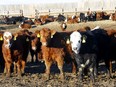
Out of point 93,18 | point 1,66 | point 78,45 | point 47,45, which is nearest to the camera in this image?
point 78,45

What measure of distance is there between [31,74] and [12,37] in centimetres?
158

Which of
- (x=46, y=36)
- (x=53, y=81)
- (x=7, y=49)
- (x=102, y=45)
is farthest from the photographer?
(x=7, y=49)

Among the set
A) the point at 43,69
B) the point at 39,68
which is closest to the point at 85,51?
the point at 43,69

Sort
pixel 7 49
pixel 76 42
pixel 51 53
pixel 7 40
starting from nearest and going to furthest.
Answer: pixel 76 42 → pixel 51 53 → pixel 7 40 → pixel 7 49

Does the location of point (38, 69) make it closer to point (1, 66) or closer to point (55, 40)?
point (1, 66)

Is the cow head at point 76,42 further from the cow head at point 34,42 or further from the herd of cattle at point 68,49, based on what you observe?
the cow head at point 34,42

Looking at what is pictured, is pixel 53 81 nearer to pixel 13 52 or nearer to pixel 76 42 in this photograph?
pixel 76 42

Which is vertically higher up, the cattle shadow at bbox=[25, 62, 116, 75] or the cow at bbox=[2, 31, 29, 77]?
the cow at bbox=[2, 31, 29, 77]

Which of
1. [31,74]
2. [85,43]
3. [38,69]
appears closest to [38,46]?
[38,69]

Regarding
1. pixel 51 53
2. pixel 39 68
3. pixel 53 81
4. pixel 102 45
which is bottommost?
pixel 39 68

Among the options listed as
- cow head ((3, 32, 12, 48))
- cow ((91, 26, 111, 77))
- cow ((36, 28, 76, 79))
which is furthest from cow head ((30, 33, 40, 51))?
cow ((91, 26, 111, 77))

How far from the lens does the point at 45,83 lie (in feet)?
37.7

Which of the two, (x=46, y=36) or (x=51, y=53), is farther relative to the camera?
(x=51, y=53)

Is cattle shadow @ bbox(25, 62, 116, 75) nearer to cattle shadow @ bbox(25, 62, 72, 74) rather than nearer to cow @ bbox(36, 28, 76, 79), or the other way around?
cattle shadow @ bbox(25, 62, 72, 74)
